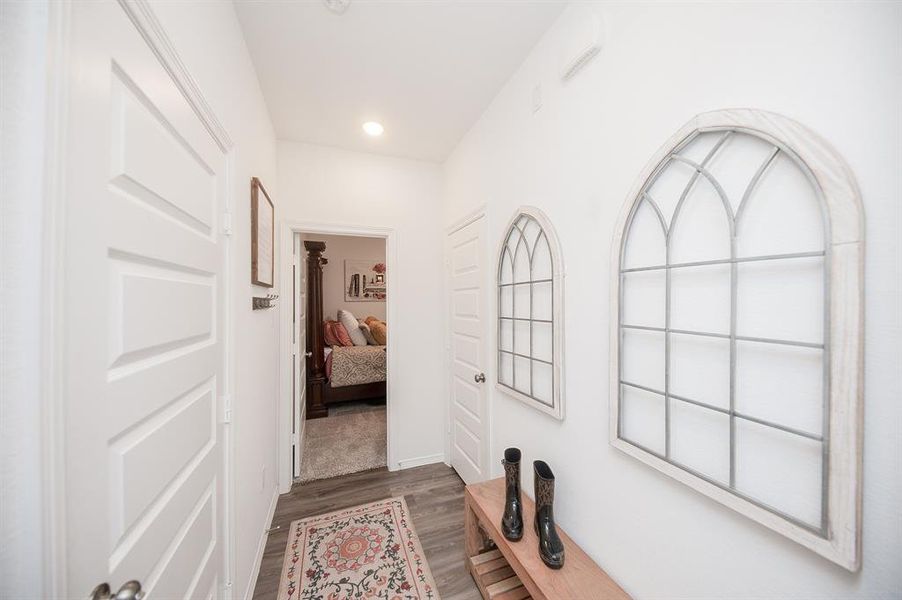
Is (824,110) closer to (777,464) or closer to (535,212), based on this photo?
(777,464)

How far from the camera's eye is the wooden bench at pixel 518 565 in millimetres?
1097

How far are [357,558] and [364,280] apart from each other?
482cm

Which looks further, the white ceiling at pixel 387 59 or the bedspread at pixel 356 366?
the bedspread at pixel 356 366

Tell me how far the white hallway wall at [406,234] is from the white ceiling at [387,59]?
0.30 meters

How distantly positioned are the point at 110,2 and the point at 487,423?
7.22ft

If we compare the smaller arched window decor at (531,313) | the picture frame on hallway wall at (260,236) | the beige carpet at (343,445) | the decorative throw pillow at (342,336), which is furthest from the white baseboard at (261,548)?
the decorative throw pillow at (342,336)

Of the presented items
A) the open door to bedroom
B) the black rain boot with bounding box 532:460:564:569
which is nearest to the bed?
the open door to bedroom

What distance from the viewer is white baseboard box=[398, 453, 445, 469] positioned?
266 centimetres

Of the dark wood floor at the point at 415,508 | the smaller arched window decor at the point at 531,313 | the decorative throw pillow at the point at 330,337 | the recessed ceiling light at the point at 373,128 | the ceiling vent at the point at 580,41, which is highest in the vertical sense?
the recessed ceiling light at the point at 373,128

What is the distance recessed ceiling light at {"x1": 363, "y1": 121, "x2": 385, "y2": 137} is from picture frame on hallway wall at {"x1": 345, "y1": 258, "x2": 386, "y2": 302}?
3797mm

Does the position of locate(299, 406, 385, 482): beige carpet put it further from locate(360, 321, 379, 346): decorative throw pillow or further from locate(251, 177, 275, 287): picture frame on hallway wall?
locate(251, 177, 275, 287): picture frame on hallway wall

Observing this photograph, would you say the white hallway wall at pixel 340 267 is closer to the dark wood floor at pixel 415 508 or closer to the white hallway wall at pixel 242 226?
the dark wood floor at pixel 415 508

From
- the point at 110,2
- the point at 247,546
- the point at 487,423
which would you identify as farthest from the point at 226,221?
the point at 487,423

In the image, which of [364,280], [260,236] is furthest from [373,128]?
[364,280]
